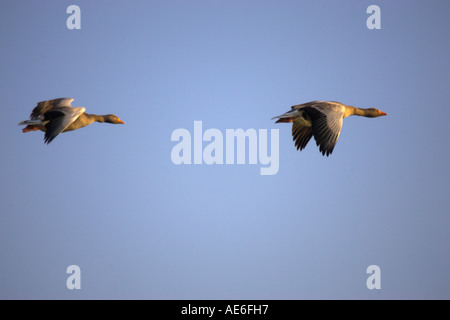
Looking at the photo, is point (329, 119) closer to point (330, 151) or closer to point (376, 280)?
point (330, 151)

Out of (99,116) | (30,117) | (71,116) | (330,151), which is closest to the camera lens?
(330,151)

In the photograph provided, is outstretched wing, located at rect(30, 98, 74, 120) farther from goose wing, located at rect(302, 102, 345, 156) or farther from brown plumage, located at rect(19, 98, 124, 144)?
Answer: goose wing, located at rect(302, 102, 345, 156)

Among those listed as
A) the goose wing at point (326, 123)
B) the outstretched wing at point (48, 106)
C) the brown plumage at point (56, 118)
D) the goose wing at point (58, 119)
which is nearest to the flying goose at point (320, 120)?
the goose wing at point (326, 123)

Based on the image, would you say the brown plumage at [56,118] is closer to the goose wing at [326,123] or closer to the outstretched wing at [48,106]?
the outstretched wing at [48,106]

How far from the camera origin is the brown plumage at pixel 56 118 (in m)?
17.5

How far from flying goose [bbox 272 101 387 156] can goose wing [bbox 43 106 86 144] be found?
5343 millimetres

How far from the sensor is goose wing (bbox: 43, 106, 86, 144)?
17234 millimetres

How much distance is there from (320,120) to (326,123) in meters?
0.19

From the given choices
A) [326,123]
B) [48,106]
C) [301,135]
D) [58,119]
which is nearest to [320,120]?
[326,123]

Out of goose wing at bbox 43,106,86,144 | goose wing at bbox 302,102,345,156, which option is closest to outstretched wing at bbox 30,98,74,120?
goose wing at bbox 43,106,86,144

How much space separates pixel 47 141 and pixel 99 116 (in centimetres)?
411

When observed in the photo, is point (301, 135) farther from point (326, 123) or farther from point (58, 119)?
point (58, 119)
